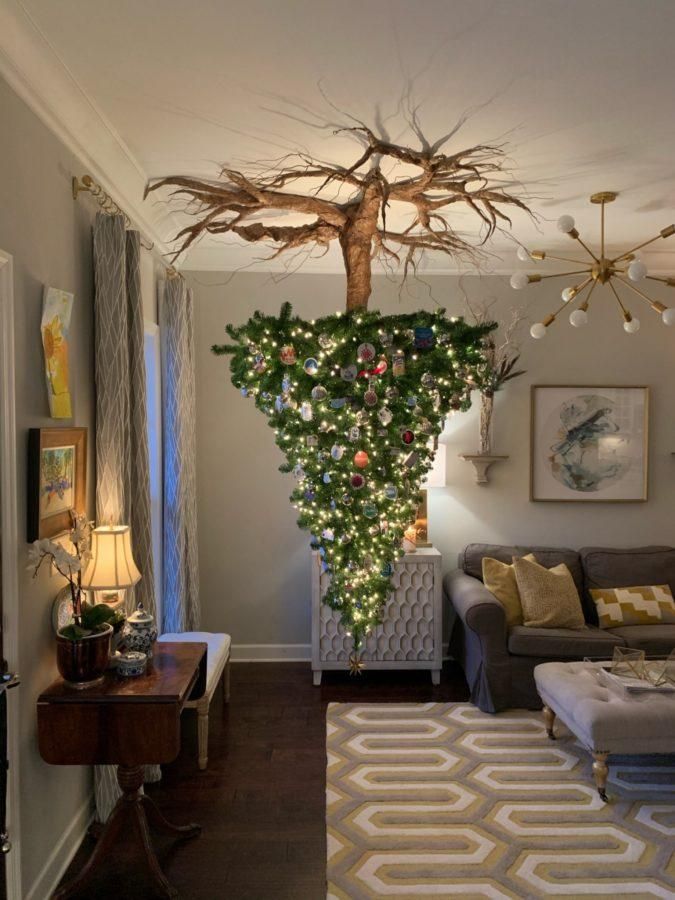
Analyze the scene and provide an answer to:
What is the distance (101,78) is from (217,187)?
3.23 feet

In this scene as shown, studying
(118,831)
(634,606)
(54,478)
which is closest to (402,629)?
(634,606)

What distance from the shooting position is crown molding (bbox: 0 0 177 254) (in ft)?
6.97

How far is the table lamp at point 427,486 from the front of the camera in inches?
183

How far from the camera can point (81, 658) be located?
8.00ft

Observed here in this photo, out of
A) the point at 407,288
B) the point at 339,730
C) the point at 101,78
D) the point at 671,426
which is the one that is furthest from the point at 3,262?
the point at 671,426

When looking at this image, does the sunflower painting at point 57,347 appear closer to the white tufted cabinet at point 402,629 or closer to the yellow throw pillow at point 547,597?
the white tufted cabinet at point 402,629

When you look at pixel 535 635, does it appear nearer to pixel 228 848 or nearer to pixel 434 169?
pixel 228 848

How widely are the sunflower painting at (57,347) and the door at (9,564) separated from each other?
0.24m

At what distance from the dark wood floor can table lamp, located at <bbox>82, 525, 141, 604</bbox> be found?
1043 mm

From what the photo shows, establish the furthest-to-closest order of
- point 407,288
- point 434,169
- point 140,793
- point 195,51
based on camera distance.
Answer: point 407,288, point 434,169, point 140,793, point 195,51

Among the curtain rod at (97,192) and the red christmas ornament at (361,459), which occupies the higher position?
the curtain rod at (97,192)

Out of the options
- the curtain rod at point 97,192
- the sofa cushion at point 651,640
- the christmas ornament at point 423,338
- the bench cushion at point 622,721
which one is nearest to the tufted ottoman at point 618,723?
the bench cushion at point 622,721

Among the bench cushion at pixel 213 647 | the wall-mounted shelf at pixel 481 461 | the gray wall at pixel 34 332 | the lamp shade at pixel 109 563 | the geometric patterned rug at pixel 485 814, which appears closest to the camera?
the gray wall at pixel 34 332

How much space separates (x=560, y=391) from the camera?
490 centimetres
